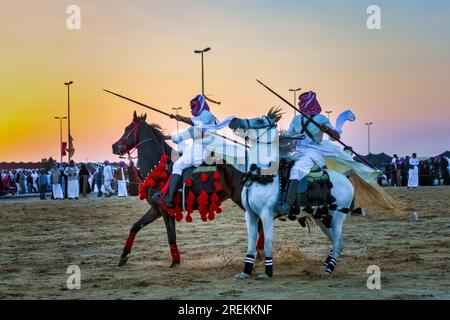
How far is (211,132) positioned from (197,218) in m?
11.6

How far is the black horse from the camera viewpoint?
1311 centimetres

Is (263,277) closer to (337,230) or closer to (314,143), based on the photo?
(337,230)

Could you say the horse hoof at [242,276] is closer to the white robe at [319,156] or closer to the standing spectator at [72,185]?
the white robe at [319,156]

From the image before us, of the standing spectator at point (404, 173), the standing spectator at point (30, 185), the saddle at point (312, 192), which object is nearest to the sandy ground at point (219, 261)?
the saddle at point (312, 192)

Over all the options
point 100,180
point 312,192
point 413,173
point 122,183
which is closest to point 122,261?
point 312,192

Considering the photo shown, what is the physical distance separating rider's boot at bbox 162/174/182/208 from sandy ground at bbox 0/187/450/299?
1100mm

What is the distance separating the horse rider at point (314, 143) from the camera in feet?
38.5

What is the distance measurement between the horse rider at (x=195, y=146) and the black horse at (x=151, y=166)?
1.23ft

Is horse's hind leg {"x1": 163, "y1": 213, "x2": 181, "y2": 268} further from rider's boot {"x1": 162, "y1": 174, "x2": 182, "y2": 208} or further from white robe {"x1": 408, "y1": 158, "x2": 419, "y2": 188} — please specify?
white robe {"x1": 408, "y1": 158, "x2": 419, "y2": 188}

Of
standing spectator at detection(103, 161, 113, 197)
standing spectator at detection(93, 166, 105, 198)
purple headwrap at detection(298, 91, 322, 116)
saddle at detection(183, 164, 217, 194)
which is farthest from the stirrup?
standing spectator at detection(93, 166, 105, 198)

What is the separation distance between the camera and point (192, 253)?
49.6 feet
